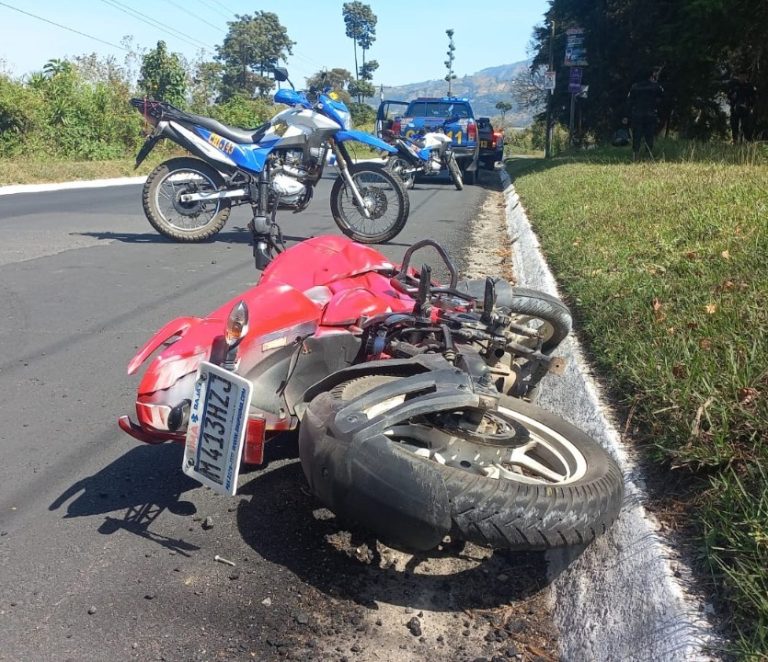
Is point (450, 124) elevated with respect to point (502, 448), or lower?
elevated

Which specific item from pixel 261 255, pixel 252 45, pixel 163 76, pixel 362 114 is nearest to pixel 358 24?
pixel 252 45

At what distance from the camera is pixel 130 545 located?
2.71 meters

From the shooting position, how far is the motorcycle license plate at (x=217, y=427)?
8.01 feet

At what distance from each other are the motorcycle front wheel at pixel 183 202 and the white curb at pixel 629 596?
21.2 feet

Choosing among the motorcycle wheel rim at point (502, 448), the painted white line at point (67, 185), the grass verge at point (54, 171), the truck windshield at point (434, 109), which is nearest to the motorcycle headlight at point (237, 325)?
the motorcycle wheel rim at point (502, 448)

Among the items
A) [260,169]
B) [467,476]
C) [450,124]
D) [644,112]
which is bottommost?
[467,476]

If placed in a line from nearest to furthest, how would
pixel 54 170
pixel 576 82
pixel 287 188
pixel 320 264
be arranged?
pixel 320 264, pixel 287 188, pixel 54 170, pixel 576 82

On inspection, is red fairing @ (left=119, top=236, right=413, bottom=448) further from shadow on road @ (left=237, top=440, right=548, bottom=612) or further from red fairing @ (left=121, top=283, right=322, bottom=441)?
shadow on road @ (left=237, top=440, right=548, bottom=612)

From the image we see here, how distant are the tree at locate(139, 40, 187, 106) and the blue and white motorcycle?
25508 millimetres

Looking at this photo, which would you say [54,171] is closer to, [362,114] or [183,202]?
[183,202]

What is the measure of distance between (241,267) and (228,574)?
5.08 meters

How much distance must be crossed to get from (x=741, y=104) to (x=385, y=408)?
20.9 m

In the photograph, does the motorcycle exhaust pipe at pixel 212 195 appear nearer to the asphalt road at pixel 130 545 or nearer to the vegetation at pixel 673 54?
the asphalt road at pixel 130 545

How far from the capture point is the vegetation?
619 inches
